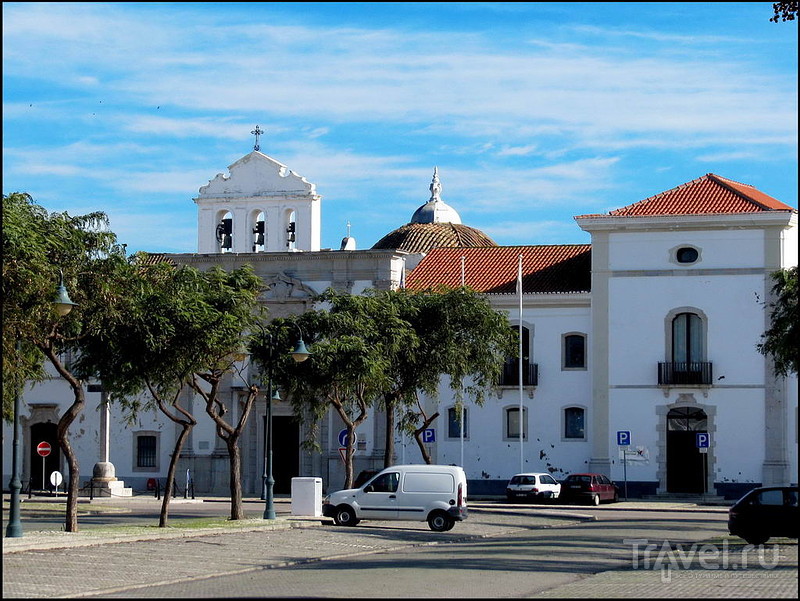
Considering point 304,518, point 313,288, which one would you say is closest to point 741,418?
point 313,288

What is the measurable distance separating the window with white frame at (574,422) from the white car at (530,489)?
14.5ft

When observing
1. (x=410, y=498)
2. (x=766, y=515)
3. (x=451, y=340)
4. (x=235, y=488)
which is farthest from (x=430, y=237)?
(x=766, y=515)

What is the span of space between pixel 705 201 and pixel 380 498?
25123 mm

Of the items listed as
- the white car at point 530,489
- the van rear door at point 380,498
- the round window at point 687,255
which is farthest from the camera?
the round window at point 687,255

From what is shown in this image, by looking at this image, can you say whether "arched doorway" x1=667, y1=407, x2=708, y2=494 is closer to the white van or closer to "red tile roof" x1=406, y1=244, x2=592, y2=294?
"red tile roof" x1=406, y1=244, x2=592, y2=294

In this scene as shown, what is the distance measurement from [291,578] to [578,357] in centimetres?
3468

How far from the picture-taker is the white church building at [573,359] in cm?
5178

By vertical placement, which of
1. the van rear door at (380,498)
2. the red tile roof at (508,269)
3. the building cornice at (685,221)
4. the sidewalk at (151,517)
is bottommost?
the sidewalk at (151,517)

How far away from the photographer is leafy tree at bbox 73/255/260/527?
31.2m

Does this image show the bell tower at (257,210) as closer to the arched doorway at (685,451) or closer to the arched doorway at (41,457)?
the arched doorway at (41,457)

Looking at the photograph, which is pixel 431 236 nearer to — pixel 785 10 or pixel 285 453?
pixel 285 453

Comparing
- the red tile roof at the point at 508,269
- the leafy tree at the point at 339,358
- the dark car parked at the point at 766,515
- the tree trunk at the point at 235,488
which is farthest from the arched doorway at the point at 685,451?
the dark car parked at the point at 766,515

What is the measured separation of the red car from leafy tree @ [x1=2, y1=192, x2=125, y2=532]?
2167cm

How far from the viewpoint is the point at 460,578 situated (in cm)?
2045
